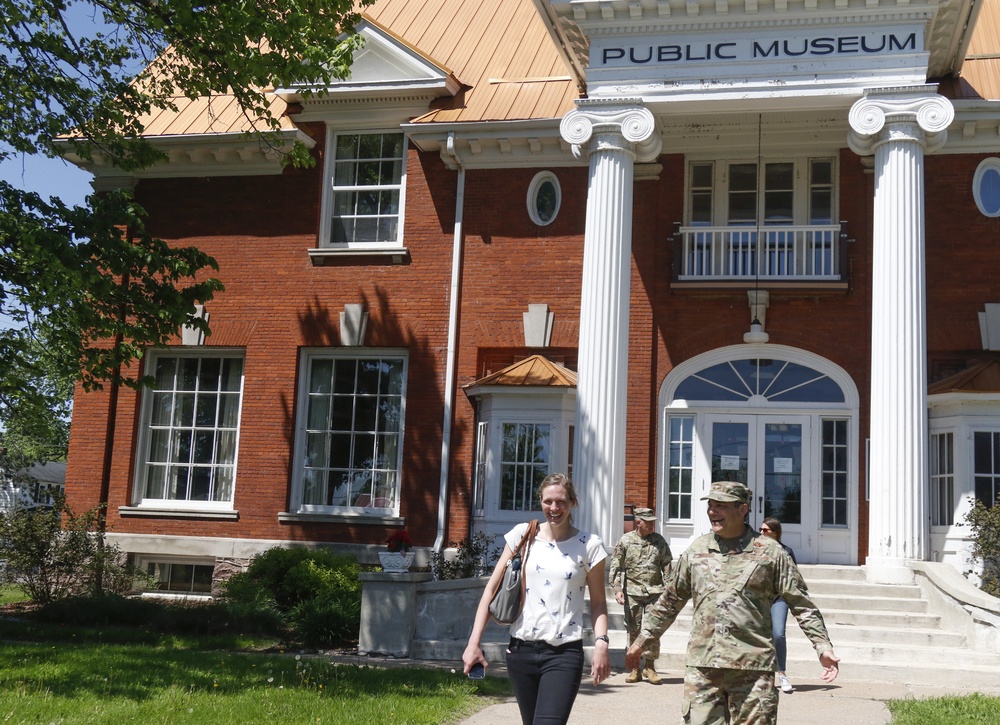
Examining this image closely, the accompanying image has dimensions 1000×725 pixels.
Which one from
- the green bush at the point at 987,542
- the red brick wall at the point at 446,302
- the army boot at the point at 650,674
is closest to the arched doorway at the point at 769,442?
the red brick wall at the point at 446,302

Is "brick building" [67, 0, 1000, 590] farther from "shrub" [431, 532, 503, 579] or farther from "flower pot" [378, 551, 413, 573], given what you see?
"flower pot" [378, 551, 413, 573]

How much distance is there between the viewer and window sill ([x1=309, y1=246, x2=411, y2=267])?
17828mm

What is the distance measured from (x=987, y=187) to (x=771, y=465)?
16.6 feet

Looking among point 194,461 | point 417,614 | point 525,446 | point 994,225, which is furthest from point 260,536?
point 994,225

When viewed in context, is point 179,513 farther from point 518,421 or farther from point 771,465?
point 771,465

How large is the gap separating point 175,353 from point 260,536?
357 cm

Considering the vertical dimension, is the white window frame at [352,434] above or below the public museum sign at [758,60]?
below

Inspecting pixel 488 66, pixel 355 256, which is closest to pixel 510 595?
pixel 355 256

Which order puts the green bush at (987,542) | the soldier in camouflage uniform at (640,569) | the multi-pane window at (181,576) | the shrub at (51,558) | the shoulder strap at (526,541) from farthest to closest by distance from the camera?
1. the multi-pane window at (181,576)
2. the shrub at (51,558)
3. the green bush at (987,542)
4. the soldier in camouflage uniform at (640,569)
5. the shoulder strap at (526,541)

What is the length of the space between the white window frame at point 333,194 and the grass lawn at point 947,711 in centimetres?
1104

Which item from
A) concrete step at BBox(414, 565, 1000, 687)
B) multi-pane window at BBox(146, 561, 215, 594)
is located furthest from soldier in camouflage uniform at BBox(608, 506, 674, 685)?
multi-pane window at BBox(146, 561, 215, 594)

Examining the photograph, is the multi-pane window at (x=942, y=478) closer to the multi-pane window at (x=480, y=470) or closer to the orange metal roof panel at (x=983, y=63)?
the orange metal roof panel at (x=983, y=63)

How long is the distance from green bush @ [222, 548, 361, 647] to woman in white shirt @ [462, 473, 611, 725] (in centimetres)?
809

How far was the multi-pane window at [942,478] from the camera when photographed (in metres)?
15.2
